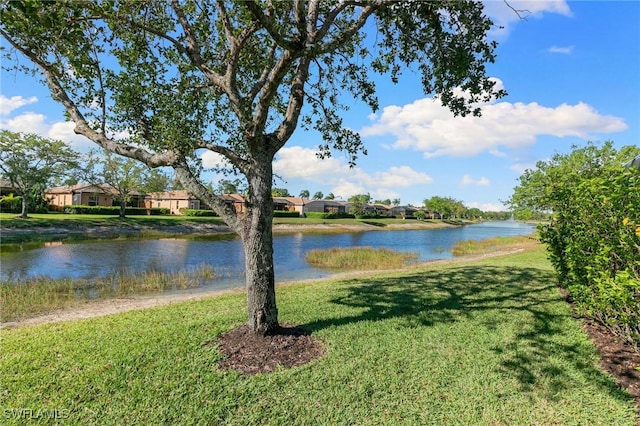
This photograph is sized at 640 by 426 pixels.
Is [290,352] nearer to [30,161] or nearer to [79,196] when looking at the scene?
[30,161]

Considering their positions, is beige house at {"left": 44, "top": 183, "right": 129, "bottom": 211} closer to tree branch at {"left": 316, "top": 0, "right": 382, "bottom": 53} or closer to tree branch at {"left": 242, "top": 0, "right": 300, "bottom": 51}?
tree branch at {"left": 316, "top": 0, "right": 382, "bottom": 53}

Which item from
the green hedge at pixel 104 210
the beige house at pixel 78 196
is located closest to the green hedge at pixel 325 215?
the green hedge at pixel 104 210

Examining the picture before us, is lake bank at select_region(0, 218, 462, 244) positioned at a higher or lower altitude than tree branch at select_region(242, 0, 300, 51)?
lower

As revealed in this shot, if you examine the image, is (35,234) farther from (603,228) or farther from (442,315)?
(603,228)

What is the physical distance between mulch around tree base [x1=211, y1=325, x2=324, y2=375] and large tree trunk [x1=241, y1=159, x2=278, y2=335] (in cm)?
20

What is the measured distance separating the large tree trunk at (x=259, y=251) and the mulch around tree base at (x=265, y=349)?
20 cm

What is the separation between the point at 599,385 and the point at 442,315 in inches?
102

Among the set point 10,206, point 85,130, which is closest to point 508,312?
point 85,130

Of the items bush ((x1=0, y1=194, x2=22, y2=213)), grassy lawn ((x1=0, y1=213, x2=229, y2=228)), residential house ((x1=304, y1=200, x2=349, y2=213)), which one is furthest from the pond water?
residential house ((x1=304, y1=200, x2=349, y2=213))

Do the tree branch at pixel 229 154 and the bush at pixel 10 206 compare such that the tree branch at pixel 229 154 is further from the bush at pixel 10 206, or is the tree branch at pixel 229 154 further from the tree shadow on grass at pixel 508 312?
the bush at pixel 10 206

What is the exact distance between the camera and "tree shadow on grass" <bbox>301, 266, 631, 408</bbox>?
421cm

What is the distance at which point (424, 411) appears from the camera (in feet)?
11.6

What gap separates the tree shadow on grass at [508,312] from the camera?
4.21m

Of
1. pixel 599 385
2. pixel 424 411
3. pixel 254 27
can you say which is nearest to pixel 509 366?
pixel 599 385
